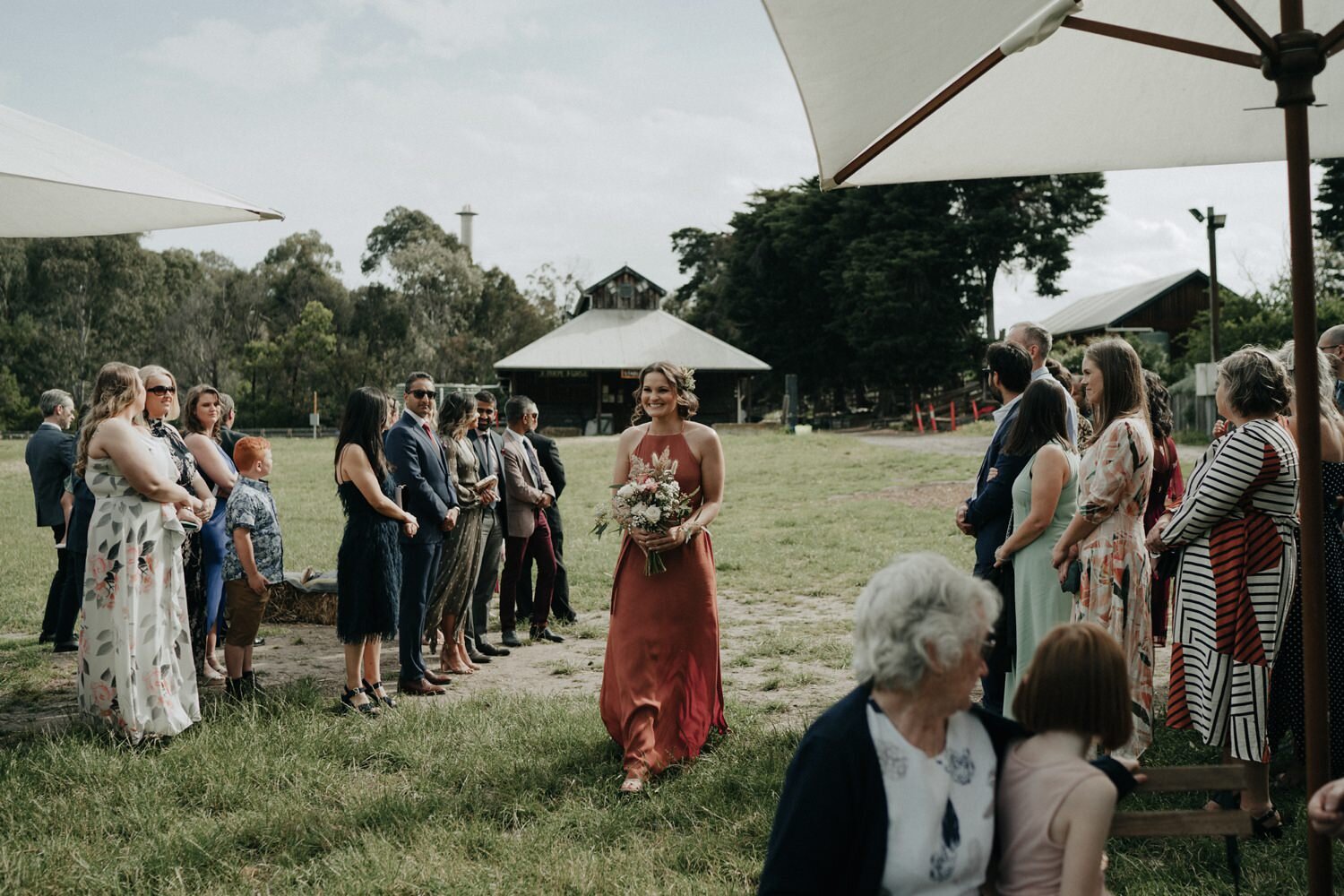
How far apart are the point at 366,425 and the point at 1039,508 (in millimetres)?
4139

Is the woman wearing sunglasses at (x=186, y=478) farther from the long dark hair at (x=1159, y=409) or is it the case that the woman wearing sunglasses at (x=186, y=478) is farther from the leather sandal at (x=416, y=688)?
the long dark hair at (x=1159, y=409)

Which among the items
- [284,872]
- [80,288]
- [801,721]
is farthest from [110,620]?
[80,288]

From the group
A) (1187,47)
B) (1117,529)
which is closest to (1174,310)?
(1117,529)

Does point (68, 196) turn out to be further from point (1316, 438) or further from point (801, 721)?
point (1316, 438)

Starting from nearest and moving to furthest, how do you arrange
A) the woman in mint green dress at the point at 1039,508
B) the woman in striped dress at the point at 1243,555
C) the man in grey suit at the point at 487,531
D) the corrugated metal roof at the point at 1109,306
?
the woman in striped dress at the point at 1243,555, the woman in mint green dress at the point at 1039,508, the man in grey suit at the point at 487,531, the corrugated metal roof at the point at 1109,306

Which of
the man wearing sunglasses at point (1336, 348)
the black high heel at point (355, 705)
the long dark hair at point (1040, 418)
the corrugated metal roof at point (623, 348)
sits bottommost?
the black high heel at point (355, 705)

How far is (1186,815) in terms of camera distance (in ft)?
7.66

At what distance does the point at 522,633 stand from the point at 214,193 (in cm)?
485

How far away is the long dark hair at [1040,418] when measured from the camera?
5.02 m

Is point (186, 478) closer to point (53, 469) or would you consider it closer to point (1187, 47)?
point (53, 469)

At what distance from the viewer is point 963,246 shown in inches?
1836

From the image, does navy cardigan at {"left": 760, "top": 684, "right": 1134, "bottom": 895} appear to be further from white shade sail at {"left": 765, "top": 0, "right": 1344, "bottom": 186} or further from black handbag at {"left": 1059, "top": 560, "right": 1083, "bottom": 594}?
black handbag at {"left": 1059, "top": 560, "right": 1083, "bottom": 594}

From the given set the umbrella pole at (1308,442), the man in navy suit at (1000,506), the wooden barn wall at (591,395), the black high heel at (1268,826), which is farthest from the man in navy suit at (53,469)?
the wooden barn wall at (591,395)

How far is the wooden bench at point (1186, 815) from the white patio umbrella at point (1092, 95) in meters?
0.54
